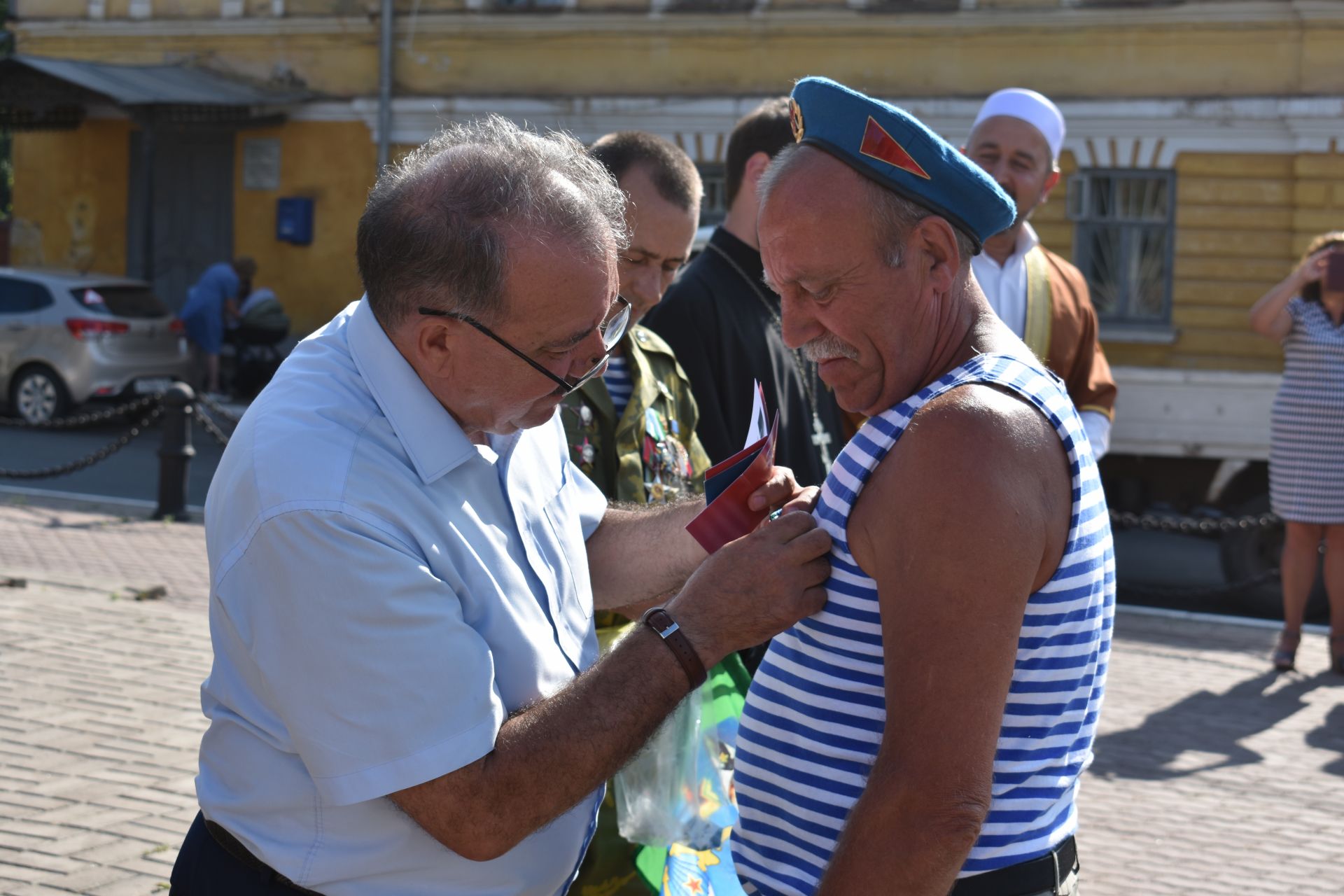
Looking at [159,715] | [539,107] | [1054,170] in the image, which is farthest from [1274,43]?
[159,715]

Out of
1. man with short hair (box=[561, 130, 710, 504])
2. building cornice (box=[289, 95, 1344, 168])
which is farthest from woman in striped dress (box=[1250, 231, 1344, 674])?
building cornice (box=[289, 95, 1344, 168])

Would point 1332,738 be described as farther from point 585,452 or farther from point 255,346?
point 255,346

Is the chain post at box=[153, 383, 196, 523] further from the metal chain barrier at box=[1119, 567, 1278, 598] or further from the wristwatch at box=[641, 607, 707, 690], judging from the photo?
the wristwatch at box=[641, 607, 707, 690]

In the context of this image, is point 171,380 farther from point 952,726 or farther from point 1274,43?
point 952,726

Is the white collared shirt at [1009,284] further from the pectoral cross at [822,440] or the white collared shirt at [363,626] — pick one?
the white collared shirt at [363,626]

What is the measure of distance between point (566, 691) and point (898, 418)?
622 millimetres

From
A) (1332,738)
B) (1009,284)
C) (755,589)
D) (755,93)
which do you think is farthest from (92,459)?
(755,93)

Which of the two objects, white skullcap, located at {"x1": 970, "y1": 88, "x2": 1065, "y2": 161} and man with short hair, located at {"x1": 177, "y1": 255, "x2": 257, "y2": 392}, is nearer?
white skullcap, located at {"x1": 970, "y1": 88, "x2": 1065, "y2": 161}

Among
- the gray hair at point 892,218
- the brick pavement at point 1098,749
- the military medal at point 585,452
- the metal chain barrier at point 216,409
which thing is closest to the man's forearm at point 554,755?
the gray hair at point 892,218

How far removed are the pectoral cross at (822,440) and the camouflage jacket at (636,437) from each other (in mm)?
580

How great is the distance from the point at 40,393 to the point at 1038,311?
14249 millimetres

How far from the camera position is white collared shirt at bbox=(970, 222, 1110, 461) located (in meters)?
4.47

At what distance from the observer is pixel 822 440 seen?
13.0 ft

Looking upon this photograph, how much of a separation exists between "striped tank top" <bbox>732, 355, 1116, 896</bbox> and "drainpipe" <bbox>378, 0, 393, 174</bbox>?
62.7ft
